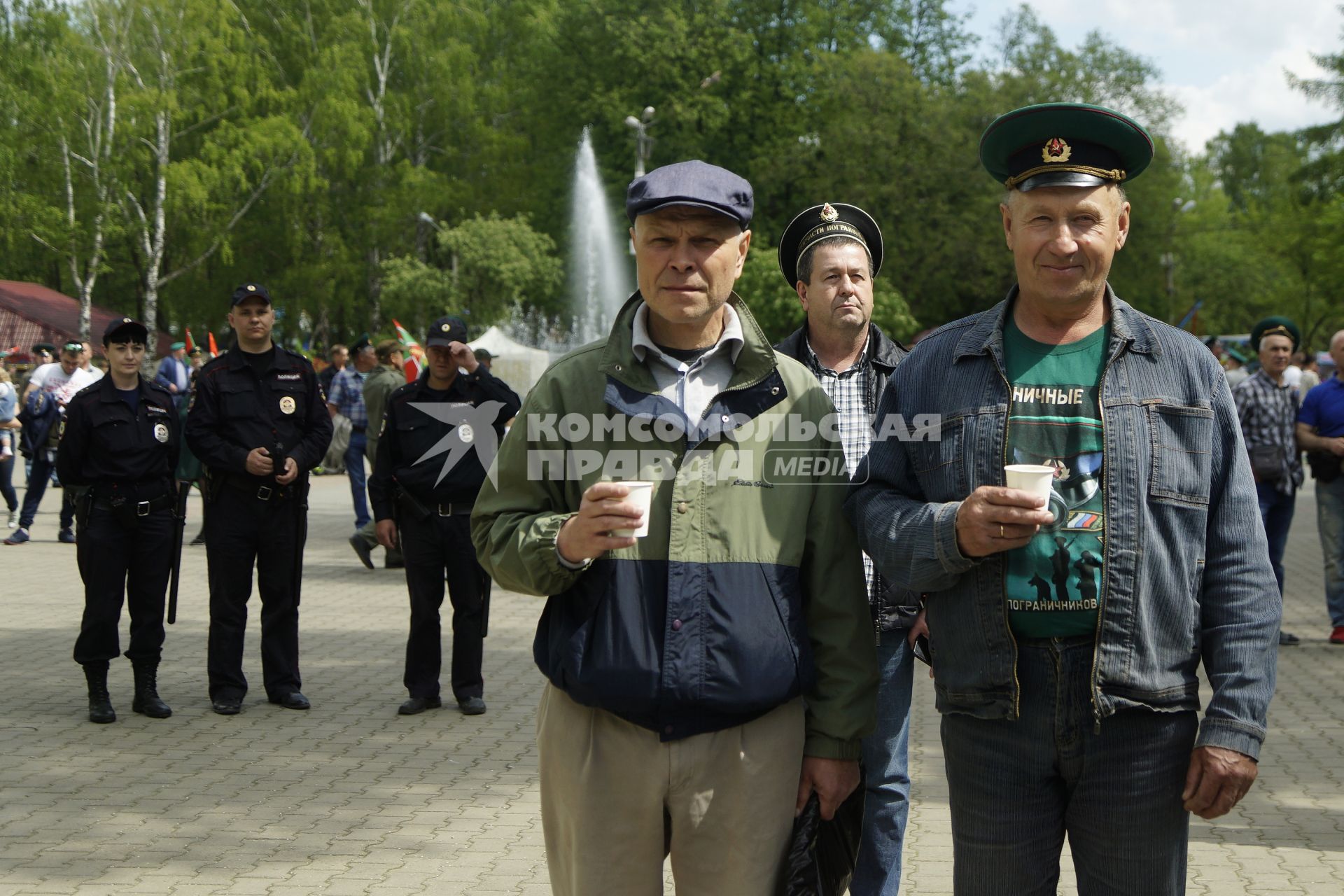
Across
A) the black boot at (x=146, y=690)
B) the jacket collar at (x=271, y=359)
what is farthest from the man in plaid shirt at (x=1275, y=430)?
the black boot at (x=146, y=690)

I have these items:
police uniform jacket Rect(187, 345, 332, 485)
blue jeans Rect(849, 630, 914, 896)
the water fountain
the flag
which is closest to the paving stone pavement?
blue jeans Rect(849, 630, 914, 896)

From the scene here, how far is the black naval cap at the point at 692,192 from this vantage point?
2.84 metres

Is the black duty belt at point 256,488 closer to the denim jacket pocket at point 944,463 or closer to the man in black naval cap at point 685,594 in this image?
the man in black naval cap at point 685,594

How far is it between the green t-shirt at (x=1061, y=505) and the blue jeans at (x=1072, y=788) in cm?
7

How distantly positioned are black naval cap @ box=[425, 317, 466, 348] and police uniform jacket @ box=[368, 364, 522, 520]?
0.77 ft

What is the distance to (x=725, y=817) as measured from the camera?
115 inches

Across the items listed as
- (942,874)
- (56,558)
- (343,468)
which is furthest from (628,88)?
(942,874)

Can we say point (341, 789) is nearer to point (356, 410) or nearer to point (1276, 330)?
point (1276, 330)

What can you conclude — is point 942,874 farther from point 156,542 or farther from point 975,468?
point 156,542

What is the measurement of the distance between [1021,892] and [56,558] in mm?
13488

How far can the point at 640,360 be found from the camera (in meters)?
3.03

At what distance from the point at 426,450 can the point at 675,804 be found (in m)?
5.35

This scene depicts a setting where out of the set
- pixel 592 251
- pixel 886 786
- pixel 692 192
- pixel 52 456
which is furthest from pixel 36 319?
pixel 692 192

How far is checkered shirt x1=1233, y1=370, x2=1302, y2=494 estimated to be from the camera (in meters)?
9.59
